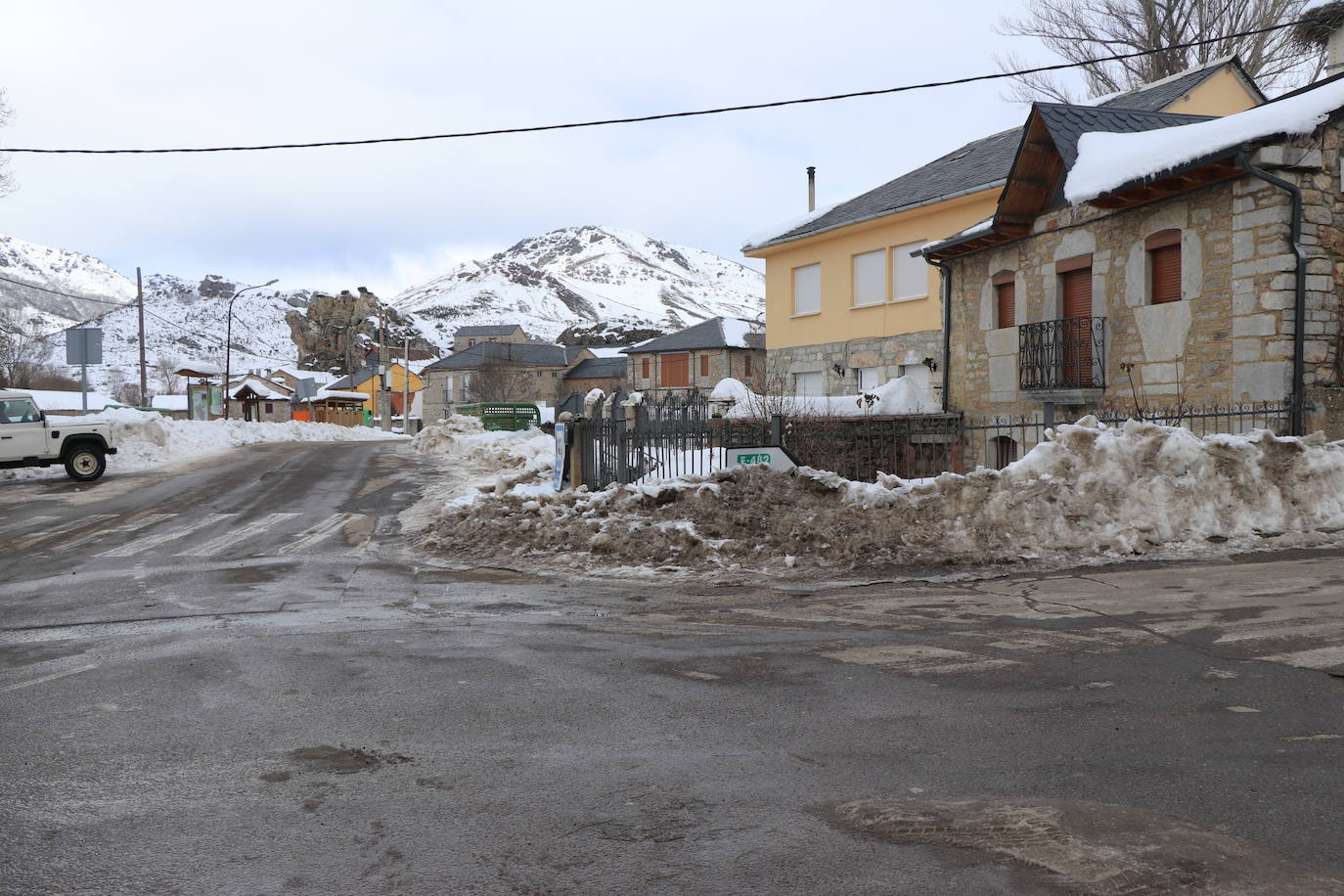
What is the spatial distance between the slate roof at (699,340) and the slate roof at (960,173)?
2934cm

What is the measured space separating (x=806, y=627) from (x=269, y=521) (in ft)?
34.6

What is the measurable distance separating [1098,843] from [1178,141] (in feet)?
41.9

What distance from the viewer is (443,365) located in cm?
8588

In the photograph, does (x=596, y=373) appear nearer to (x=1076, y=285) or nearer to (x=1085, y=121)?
(x=1085, y=121)

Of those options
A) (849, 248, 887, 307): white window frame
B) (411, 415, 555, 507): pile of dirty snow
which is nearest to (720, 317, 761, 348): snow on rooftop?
(411, 415, 555, 507): pile of dirty snow

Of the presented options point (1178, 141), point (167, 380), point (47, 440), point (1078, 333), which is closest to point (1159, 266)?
point (1078, 333)

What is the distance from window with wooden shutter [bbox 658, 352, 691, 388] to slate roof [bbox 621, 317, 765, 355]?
558mm

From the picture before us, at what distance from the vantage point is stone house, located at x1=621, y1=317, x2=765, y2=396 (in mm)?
59344

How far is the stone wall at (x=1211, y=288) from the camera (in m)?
12.6

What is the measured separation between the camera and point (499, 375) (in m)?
82.2

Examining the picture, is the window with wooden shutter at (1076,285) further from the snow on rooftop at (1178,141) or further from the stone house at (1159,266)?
the snow on rooftop at (1178,141)

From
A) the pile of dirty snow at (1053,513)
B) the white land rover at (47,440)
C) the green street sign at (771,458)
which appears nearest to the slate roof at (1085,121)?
the pile of dirty snow at (1053,513)

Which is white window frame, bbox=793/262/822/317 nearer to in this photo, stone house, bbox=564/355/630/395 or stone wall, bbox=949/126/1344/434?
stone wall, bbox=949/126/1344/434

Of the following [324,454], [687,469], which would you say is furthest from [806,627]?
[324,454]
